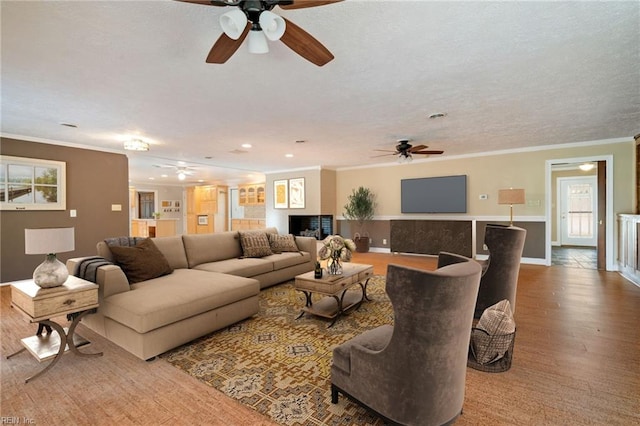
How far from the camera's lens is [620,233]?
209 inches

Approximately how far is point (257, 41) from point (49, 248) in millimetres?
2171

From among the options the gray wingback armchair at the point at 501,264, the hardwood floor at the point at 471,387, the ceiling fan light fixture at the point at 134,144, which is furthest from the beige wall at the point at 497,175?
the ceiling fan light fixture at the point at 134,144

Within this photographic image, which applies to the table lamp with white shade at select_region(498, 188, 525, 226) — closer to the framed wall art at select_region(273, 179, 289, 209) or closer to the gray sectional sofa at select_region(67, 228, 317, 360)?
the gray sectional sofa at select_region(67, 228, 317, 360)

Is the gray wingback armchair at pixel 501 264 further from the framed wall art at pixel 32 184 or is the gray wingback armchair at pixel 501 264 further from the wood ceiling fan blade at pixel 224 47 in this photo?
the framed wall art at pixel 32 184

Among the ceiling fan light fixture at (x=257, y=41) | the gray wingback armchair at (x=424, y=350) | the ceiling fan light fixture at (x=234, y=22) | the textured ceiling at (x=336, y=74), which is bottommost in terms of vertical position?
the gray wingback armchair at (x=424, y=350)

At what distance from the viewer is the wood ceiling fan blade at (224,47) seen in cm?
176

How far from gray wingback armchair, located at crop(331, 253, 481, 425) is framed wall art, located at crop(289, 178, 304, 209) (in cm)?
713

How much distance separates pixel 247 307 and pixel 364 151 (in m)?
4.24

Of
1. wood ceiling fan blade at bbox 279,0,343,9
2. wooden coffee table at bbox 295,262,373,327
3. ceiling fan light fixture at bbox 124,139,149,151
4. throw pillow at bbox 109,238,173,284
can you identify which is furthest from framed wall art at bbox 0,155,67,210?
wood ceiling fan blade at bbox 279,0,343,9

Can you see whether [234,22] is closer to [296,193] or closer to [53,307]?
[53,307]

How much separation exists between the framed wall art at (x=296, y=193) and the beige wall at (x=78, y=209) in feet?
13.7

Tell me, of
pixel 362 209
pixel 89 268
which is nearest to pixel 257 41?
pixel 89 268

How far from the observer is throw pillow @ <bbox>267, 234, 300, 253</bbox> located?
5.05 metres

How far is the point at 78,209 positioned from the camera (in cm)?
528
